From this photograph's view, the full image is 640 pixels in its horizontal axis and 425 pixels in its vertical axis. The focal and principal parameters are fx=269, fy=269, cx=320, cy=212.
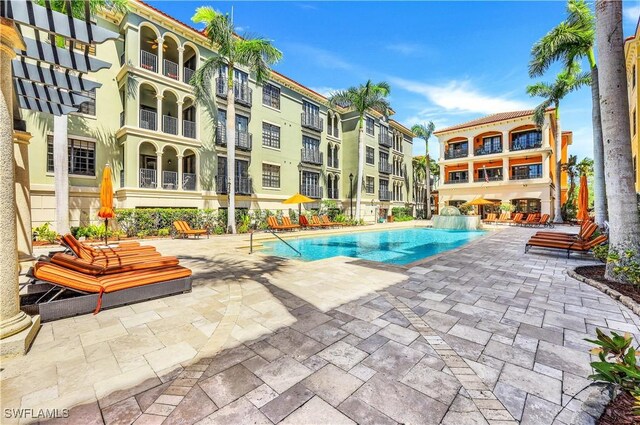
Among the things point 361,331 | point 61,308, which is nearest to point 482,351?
point 361,331

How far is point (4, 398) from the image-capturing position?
2.33 m

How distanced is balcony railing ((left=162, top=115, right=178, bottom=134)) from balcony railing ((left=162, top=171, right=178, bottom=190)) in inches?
103

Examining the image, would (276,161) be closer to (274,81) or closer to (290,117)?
(290,117)

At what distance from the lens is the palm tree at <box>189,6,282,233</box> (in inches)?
597

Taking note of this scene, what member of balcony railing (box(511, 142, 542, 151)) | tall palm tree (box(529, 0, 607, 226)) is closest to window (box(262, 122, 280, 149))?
tall palm tree (box(529, 0, 607, 226))

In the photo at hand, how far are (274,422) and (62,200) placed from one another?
1417cm

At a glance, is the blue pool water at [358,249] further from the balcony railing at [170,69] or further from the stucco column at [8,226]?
the balcony railing at [170,69]

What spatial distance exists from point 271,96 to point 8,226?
73.0ft

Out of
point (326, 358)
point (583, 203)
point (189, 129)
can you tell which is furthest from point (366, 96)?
point (326, 358)

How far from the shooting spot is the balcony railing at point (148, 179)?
51.0 feet

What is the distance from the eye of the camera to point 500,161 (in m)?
33.1

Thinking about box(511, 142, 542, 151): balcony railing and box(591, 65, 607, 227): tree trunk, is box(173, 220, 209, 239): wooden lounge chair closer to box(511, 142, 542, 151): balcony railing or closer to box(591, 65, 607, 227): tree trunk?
box(591, 65, 607, 227): tree trunk

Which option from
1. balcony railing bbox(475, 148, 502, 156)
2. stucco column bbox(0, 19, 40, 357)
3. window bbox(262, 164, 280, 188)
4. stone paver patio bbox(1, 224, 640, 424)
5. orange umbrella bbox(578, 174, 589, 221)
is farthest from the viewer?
balcony railing bbox(475, 148, 502, 156)

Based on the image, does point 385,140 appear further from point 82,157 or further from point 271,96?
point 82,157
